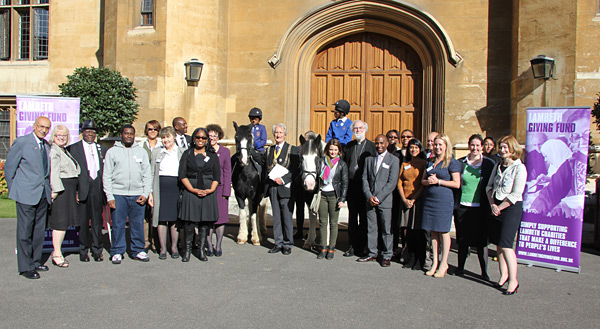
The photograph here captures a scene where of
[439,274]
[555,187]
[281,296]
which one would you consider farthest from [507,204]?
[281,296]

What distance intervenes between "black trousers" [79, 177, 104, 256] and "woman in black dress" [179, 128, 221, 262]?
1.07m

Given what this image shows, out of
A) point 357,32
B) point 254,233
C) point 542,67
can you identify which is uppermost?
point 357,32

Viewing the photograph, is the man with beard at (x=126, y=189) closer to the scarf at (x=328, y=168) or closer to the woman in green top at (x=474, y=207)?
the scarf at (x=328, y=168)

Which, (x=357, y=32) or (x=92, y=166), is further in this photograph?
(x=357, y=32)

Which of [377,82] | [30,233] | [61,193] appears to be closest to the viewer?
[30,233]

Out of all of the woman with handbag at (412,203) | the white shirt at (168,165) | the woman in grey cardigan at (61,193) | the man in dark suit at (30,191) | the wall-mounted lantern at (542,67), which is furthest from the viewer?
the wall-mounted lantern at (542,67)

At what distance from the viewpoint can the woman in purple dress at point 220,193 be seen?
7.18 m

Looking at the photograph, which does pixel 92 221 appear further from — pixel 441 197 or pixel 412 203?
pixel 441 197

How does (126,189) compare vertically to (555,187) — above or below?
below

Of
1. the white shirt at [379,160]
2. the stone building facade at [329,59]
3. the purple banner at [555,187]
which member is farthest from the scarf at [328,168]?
the stone building facade at [329,59]

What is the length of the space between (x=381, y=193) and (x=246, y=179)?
2208 mm

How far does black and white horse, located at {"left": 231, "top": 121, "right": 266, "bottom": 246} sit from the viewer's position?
25.7 ft

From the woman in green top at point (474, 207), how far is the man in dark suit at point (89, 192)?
4.53 metres

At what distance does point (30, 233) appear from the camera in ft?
19.8
